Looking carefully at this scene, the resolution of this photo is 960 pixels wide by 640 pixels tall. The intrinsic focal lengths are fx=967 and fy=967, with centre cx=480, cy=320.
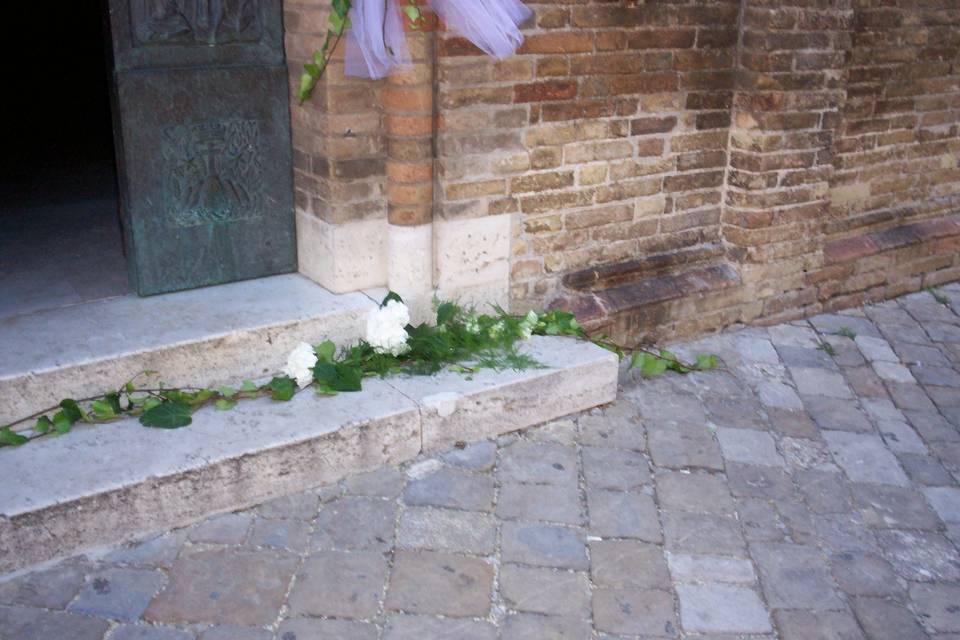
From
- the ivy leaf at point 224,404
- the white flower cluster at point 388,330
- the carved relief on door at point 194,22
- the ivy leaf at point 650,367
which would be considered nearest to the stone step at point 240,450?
the ivy leaf at point 224,404

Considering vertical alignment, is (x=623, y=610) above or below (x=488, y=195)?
below

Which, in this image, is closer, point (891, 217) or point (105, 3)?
point (105, 3)

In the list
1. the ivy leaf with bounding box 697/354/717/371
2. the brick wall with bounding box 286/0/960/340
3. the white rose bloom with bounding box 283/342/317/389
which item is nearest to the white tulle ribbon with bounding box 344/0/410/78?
the brick wall with bounding box 286/0/960/340

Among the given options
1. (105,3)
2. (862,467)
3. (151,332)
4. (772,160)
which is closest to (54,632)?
(151,332)

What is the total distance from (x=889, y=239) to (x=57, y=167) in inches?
198

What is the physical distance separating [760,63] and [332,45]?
1.99 metres

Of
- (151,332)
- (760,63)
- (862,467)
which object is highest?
(760,63)

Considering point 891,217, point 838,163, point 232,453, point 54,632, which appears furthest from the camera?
point 891,217

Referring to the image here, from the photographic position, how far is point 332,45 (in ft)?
11.7

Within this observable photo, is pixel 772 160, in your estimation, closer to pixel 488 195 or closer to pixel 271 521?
pixel 488 195

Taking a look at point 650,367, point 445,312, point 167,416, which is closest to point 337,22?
point 445,312

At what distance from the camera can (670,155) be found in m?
4.41

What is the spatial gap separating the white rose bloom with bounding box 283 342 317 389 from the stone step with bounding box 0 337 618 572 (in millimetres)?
57

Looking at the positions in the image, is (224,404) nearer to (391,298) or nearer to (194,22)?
(391,298)
